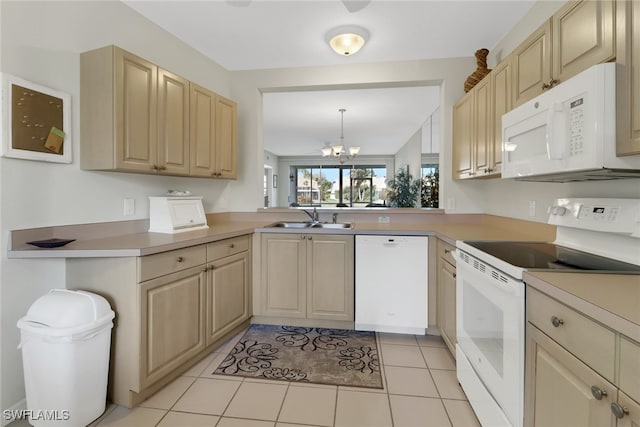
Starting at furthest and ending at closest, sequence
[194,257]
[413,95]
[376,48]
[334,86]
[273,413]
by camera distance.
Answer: [413,95] → [334,86] → [376,48] → [194,257] → [273,413]

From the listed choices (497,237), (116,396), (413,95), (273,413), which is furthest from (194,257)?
(413,95)

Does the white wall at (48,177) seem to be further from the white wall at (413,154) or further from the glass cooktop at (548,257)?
the white wall at (413,154)

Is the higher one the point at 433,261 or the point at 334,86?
the point at 334,86

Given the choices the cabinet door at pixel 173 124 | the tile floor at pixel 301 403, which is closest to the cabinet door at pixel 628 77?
the tile floor at pixel 301 403

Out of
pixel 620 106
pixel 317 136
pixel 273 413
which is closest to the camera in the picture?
pixel 620 106

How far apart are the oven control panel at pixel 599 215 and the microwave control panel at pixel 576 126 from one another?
1.14 ft

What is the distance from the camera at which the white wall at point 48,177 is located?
1.50 metres

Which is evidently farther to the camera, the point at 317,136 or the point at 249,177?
the point at 317,136

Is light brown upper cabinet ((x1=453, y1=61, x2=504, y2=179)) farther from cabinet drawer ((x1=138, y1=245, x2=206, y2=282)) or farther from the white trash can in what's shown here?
the white trash can

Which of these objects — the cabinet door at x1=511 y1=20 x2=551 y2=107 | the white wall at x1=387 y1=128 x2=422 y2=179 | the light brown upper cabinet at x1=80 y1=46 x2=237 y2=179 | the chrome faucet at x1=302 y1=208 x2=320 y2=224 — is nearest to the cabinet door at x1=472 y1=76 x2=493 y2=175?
the cabinet door at x1=511 y1=20 x2=551 y2=107

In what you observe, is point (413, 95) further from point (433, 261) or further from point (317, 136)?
point (317, 136)

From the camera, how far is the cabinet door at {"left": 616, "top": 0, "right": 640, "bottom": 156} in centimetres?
102

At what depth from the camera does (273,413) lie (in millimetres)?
1627

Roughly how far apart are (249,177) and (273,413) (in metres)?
2.30
